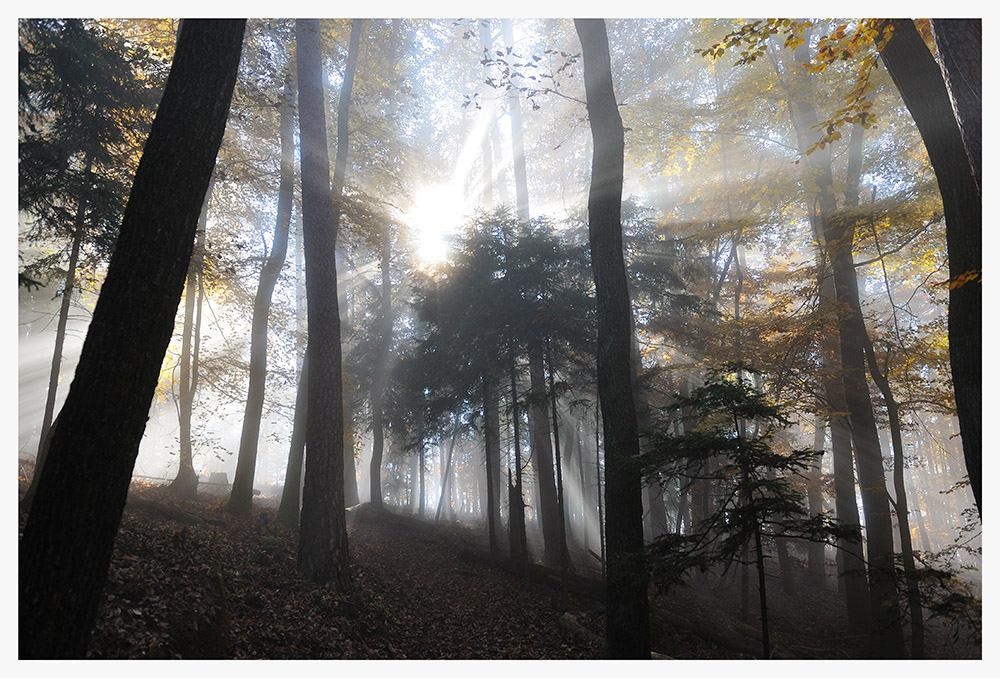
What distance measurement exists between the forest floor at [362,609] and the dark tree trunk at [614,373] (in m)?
2.56

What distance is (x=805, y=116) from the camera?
1194 centimetres

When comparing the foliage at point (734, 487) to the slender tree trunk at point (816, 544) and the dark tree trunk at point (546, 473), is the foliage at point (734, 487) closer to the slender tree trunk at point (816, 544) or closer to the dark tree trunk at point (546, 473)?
the dark tree trunk at point (546, 473)

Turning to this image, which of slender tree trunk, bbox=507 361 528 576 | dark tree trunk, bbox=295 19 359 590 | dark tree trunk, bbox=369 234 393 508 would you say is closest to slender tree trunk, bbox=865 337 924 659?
slender tree trunk, bbox=507 361 528 576

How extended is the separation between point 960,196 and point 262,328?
A: 1339 cm

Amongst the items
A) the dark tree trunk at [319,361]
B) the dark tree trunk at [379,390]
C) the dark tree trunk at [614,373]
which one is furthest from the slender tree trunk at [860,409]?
the dark tree trunk at [379,390]

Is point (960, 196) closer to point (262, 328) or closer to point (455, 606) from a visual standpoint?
point (455, 606)

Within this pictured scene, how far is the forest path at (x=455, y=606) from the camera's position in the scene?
743cm

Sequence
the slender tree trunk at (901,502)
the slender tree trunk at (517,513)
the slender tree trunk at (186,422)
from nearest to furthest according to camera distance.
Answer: the slender tree trunk at (901,502) → the slender tree trunk at (517,513) → the slender tree trunk at (186,422)

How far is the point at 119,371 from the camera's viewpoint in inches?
139

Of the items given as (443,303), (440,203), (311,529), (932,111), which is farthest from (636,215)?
(311,529)

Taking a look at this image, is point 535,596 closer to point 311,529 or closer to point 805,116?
point 311,529

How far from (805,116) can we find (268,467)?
79.1 meters

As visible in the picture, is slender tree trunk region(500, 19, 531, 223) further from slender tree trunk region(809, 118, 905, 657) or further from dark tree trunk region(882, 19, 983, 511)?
dark tree trunk region(882, 19, 983, 511)

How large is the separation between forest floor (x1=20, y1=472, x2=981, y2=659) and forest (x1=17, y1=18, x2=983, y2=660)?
0.05 meters
